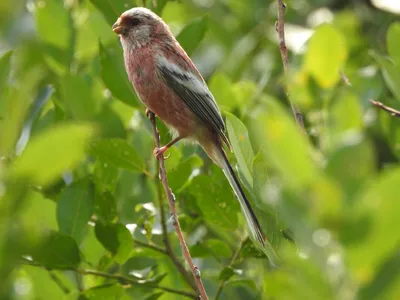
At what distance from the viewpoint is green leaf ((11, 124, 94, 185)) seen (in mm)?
1402

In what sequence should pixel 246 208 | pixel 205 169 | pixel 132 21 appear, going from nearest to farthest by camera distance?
pixel 246 208
pixel 205 169
pixel 132 21

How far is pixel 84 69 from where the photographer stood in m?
4.62

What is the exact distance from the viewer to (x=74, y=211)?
3334 mm

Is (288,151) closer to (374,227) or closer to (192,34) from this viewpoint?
(374,227)

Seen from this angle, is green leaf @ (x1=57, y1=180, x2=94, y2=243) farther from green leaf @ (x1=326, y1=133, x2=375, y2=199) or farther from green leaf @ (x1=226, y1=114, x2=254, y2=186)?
green leaf @ (x1=326, y1=133, x2=375, y2=199)

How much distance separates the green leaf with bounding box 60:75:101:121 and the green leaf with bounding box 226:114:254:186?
1319 mm

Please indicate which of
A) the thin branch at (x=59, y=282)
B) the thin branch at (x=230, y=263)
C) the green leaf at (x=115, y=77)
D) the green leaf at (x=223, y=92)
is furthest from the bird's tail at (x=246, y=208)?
the thin branch at (x=59, y=282)

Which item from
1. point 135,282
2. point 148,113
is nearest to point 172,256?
point 135,282

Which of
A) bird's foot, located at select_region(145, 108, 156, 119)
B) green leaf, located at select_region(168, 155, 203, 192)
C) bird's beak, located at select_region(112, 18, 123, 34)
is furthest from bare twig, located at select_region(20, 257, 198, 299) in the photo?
bird's beak, located at select_region(112, 18, 123, 34)

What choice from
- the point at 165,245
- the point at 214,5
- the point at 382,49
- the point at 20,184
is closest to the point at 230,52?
the point at 214,5

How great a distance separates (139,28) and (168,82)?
0.41 metres

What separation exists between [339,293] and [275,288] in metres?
0.12

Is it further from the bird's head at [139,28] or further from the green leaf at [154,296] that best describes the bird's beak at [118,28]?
the green leaf at [154,296]

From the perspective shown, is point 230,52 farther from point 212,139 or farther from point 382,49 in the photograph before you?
point 212,139
